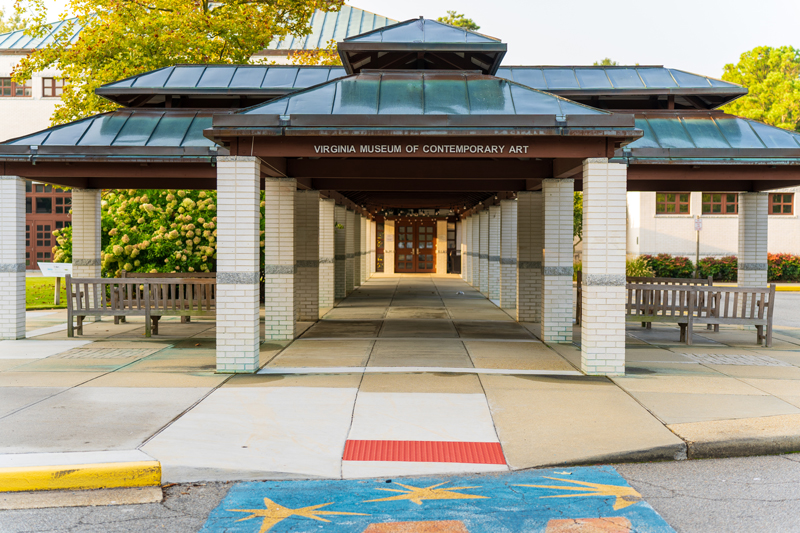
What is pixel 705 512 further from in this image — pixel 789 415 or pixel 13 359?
pixel 13 359

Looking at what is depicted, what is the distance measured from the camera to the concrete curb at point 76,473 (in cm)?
552

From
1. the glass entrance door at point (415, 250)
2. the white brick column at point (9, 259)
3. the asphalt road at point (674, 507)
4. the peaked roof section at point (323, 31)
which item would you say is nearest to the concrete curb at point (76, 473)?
the asphalt road at point (674, 507)

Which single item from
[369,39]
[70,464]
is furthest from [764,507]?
[369,39]

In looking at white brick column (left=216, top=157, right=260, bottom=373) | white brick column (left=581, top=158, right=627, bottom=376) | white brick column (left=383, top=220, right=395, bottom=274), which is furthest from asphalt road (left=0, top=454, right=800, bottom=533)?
white brick column (left=383, top=220, right=395, bottom=274)

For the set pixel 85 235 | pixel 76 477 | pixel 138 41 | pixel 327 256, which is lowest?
pixel 76 477

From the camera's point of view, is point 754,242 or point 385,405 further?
point 754,242

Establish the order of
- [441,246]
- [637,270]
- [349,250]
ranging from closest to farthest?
1. [349,250]
2. [637,270]
3. [441,246]

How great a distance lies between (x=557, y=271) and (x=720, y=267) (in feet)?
79.4

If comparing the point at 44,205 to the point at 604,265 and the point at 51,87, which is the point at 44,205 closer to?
the point at 51,87

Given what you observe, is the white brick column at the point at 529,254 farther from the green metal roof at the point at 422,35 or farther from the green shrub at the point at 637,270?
the green shrub at the point at 637,270

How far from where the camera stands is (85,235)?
54.3 ft

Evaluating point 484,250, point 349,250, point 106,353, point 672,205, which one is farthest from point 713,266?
point 106,353

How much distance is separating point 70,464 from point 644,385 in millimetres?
6845

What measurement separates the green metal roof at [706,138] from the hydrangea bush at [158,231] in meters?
12.8
